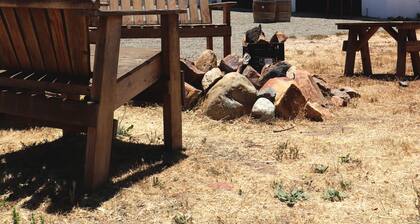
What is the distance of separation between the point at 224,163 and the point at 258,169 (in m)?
0.27

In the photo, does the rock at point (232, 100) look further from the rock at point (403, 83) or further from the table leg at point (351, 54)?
the table leg at point (351, 54)

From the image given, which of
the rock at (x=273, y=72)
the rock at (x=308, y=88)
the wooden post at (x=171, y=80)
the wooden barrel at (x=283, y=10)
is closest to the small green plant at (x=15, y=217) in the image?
the wooden post at (x=171, y=80)

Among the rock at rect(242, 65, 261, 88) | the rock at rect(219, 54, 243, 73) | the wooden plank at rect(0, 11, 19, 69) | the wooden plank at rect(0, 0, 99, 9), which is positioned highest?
the wooden plank at rect(0, 0, 99, 9)

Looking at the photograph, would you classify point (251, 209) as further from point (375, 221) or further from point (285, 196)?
point (375, 221)

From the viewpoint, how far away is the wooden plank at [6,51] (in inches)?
145

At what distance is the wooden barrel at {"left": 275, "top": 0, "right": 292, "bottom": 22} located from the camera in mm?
17469

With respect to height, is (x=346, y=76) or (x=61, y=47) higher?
(x=61, y=47)

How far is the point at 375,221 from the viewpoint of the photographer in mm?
3102

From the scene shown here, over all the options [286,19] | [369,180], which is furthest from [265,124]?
[286,19]

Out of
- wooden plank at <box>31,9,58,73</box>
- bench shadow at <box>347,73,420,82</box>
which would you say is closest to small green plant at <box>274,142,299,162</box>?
wooden plank at <box>31,9,58,73</box>

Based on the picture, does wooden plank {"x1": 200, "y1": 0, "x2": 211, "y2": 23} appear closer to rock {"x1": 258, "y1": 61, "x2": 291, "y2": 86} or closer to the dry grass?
rock {"x1": 258, "y1": 61, "x2": 291, "y2": 86}

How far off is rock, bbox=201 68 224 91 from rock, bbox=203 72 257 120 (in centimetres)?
32

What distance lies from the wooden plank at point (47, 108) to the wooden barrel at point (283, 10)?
46.9 ft

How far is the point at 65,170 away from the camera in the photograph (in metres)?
3.93
